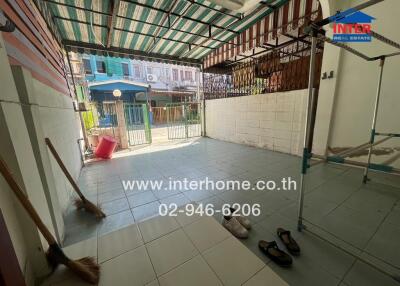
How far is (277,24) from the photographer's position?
11.8 ft

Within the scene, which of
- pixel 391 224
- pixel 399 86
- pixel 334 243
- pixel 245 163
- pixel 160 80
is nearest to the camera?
pixel 334 243

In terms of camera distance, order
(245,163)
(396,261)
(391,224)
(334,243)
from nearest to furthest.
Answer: (396,261)
(334,243)
(391,224)
(245,163)

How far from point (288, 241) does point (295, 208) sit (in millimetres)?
655

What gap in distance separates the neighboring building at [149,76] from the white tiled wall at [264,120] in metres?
5.29

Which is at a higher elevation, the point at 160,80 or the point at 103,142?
the point at 160,80

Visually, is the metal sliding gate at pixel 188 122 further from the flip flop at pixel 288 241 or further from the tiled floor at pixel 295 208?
the flip flop at pixel 288 241

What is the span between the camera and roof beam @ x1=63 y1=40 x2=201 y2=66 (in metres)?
4.41

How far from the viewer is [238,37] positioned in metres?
4.69

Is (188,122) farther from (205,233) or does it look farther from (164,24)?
(205,233)

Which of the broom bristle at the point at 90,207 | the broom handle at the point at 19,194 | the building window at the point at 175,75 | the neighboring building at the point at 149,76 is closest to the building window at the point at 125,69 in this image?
the neighboring building at the point at 149,76

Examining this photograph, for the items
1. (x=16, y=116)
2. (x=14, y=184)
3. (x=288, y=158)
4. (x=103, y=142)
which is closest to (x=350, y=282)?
(x=14, y=184)

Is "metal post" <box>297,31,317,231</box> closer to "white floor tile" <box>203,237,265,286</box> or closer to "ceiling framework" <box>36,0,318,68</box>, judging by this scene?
"white floor tile" <box>203,237,265,286</box>

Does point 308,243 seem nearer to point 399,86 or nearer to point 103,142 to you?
point 399,86

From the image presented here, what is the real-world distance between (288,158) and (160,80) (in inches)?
546
